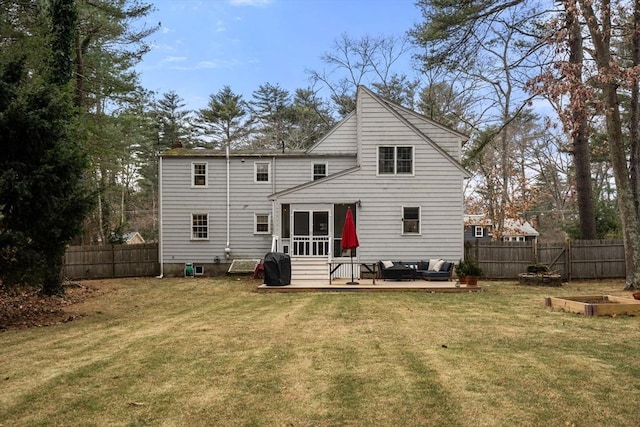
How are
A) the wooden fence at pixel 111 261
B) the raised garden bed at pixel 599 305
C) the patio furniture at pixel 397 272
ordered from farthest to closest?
the wooden fence at pixel 111 261 < the patio furniture at pixel 397 272 < the raised garden bed at pixel 599 305

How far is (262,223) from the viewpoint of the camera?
2047 cm

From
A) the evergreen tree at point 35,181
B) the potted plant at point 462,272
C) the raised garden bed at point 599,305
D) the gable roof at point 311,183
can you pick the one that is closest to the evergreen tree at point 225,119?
the gable roof at point 311,183

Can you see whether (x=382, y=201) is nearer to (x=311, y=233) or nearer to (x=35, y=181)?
(x=311, y=233)

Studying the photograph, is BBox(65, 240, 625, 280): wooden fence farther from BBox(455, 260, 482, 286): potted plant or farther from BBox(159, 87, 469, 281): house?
BBox(455, 260, 482, 286): potted plant

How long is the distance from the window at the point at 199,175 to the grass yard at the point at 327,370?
11240 mm

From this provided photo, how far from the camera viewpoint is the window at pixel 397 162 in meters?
18.3

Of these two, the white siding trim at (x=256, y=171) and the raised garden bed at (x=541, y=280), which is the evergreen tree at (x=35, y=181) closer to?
the white siding trim at (x=256, y=171)

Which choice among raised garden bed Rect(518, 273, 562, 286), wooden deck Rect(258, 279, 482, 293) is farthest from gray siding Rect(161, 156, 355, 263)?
raised garden bed Rect(518, 273, 562, 286)

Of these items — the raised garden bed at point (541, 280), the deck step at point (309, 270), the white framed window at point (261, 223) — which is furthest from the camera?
the white framed window at point (261, 223)

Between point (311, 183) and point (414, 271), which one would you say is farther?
point (311, 183)

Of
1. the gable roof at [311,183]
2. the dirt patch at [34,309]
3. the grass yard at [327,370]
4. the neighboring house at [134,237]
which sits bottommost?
the dirt patch at [34,309]

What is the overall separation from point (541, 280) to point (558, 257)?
2.50m

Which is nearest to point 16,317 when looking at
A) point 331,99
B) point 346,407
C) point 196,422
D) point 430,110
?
point 196,422

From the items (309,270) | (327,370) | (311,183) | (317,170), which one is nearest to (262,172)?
(317,170)
